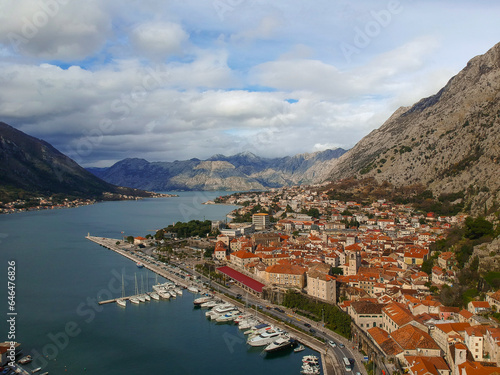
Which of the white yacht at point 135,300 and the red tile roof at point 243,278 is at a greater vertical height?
the red tile roof at point 243,278

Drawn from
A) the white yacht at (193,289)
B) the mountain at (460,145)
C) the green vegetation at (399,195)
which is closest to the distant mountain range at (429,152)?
the mountain at (460,145)

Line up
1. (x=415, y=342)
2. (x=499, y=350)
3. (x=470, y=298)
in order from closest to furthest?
(x=499, y=350) → (x=415, y=342) → (x=470, y=298)

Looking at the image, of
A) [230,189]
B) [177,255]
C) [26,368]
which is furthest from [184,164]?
[26,368]

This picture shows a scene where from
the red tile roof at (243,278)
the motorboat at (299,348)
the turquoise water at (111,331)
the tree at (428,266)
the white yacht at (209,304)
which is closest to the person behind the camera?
the turquoise water at (111,331)

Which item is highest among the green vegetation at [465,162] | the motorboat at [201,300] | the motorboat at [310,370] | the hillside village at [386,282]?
the green vegetation at [465,162]

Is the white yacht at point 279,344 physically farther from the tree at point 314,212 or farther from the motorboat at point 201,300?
the tree at point 314,212

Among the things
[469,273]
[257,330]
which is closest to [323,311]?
[257,330]

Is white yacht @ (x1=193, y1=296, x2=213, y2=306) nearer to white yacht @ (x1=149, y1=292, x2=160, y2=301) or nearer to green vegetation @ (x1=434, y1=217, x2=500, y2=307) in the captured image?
white yacht @ (x1=149, y1=292, x2=160, y2=301)

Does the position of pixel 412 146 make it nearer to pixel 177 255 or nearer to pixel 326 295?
pixel 177 255
